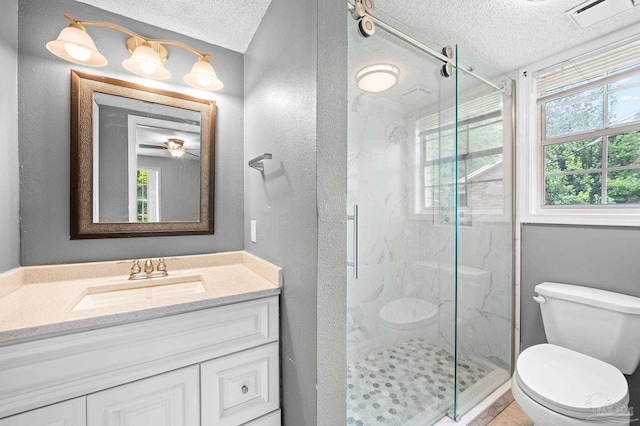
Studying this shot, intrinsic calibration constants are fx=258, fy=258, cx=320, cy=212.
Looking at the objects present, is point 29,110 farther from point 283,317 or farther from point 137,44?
point 283,317

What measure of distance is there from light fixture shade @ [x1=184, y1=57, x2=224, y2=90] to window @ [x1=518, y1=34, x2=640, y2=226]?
2.14 meters

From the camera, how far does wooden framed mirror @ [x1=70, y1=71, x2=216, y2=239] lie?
128 cm

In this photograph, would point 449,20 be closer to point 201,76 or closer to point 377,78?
point 377,78

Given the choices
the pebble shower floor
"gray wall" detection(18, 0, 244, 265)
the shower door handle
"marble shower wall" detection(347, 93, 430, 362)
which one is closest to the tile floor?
the pebble shower floor

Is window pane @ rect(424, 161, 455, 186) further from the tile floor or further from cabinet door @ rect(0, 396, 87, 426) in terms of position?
cabinet door @ rect(0, 396, 87, 426)

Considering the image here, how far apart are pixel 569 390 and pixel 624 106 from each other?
1.66 m

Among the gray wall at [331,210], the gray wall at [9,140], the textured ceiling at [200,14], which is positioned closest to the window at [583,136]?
the gray wall at [331,210]

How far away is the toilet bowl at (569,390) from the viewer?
1045 mm

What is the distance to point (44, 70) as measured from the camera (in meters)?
1.21

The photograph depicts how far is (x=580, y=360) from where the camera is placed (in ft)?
4.33

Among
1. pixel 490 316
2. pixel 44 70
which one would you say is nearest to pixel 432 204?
pixel 490 316

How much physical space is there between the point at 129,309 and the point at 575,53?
9.19 ft

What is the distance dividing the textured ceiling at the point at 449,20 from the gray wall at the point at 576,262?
3.88 feet

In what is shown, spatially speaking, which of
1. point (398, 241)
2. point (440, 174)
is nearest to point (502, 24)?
point (440, 174)
